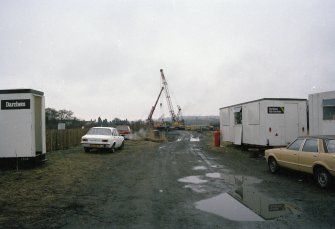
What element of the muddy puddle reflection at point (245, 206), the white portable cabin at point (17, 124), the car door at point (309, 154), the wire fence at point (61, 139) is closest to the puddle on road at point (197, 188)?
the muddy puddle reflection at point (245, 206)

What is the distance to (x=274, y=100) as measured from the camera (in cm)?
1955

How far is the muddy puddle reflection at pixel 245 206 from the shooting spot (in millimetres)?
6908

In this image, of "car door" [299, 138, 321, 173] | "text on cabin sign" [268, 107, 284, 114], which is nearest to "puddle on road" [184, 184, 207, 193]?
"car door" [299, 138, 321, 173]

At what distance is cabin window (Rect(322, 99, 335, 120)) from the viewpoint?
595 inches

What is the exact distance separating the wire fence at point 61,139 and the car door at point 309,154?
17118mm

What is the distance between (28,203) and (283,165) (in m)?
8.08

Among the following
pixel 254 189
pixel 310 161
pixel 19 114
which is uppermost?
pixel 19 114

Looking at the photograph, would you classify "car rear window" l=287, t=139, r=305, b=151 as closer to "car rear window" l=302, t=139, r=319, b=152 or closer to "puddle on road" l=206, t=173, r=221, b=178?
"car rear window" l=302, t=139, r=319, b=152

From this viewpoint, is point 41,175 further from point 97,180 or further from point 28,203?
point 28,203

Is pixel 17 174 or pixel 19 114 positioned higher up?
pixel 19 114

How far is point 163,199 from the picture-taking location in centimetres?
845

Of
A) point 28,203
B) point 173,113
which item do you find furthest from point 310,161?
point 173,113

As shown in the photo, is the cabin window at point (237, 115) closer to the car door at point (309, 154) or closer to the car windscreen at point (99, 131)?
the car windscreen at point (99, 131)

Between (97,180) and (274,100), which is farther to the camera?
(274,100)
